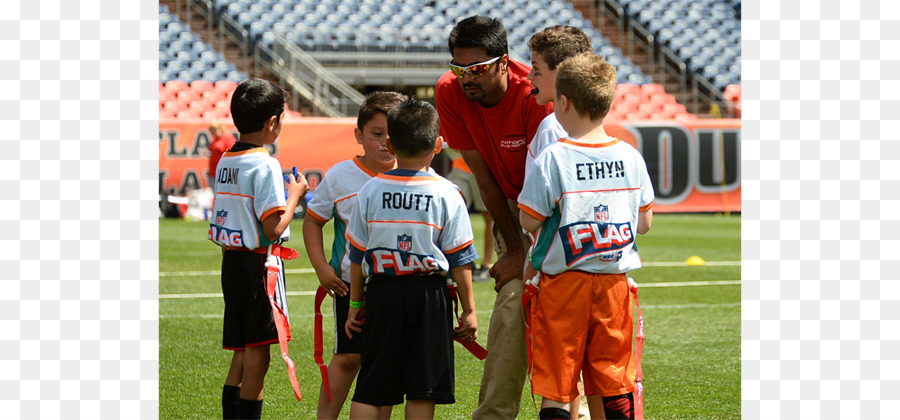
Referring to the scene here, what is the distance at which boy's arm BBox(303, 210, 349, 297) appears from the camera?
4438mm

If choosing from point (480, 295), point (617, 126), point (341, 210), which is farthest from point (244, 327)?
point (617, 126)

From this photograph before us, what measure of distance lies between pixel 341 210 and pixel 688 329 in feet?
14.1

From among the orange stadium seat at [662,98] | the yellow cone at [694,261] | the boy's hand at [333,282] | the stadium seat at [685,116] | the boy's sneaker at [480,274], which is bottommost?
the yellow cone at [694,261]

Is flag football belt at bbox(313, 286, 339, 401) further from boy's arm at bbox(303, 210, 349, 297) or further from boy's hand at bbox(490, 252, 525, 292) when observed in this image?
boy's hand at bbox(490, 252, 525, 292)

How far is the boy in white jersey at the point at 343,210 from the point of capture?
451 cm

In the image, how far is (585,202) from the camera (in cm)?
392

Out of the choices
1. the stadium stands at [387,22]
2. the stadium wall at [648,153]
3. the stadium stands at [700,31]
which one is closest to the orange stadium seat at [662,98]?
the stadium stands at [387,22]

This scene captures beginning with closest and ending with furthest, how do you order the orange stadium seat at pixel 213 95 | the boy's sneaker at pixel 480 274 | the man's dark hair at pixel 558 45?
the man's dark hair at pixel 558 45
the boy's sneaker at pixel 480 274
the orange stadium seat at pixel 213 95

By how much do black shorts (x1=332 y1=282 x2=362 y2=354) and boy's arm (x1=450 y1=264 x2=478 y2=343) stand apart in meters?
0.54

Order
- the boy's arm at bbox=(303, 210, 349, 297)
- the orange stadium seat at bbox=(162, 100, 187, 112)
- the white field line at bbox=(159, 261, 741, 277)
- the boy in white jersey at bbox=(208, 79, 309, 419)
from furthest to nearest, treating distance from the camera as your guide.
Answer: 1. the orange stadium seat at bbox=(162, 100, 187, 112)
2. the white field line at bbox=(159, 261, 741, 277)
3. the boy in white jersey at bbox=(208, 79, 309, 419)
4. the boy's arm at bbox=(303, 210, 349, 297)

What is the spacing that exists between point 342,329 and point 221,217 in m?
0.77

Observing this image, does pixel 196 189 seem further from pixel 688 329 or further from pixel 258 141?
pixel 258 141

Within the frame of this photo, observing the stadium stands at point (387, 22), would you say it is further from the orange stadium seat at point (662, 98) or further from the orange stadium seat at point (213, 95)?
the orange stadium seat at point (213, 95)

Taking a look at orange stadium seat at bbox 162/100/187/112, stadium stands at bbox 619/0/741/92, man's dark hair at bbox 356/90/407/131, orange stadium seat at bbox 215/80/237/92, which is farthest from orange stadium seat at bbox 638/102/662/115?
man's dark hair at bbox 356/90/407/131
